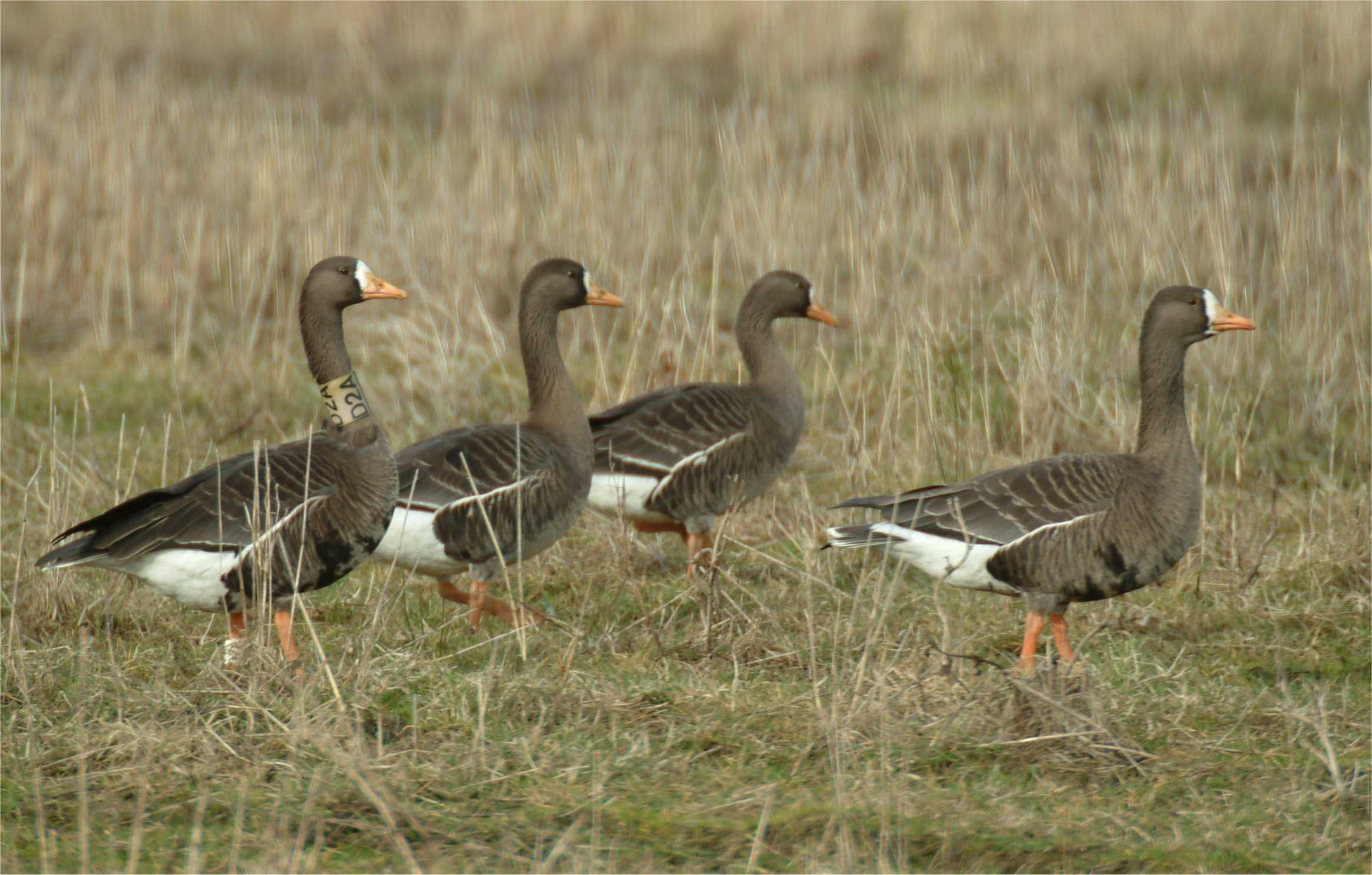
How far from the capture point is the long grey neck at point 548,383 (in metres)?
7.31

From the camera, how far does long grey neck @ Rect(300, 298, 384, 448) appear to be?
6102 millimetres

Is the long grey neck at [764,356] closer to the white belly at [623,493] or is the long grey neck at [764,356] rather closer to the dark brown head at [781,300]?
the dark brown head at [781,300]

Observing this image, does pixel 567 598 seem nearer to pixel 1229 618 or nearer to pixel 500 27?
pixel 1229 618

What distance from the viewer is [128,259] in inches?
466

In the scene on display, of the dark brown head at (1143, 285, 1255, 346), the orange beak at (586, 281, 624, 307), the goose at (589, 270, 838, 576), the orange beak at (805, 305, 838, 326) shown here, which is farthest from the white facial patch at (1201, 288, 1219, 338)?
the orange beak at (586, 281, 624, 307)

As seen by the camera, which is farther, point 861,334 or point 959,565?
point 861,334

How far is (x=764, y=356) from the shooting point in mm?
8688

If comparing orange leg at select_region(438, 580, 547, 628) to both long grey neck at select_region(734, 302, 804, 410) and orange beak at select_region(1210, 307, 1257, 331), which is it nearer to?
long grey neck at select_region(734, 302, 804, 410)

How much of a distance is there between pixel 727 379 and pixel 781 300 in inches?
59.1

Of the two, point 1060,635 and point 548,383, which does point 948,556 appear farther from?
point 548,383

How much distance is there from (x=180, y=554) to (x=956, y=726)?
2.93 metres

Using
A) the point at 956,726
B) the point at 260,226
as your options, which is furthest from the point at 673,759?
the point at 260,226

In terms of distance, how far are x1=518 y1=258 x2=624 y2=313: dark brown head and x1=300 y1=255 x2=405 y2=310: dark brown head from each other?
1.37 meters

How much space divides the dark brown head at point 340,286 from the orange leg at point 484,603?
1382 millimetres
